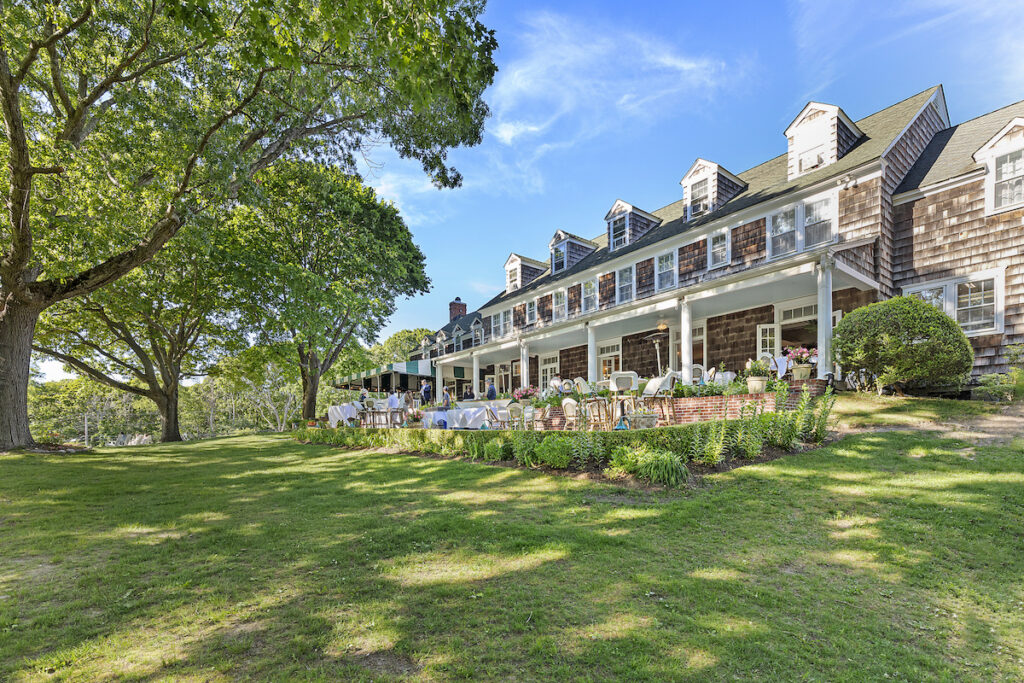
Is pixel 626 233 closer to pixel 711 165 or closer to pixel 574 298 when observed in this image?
pixel 574 298

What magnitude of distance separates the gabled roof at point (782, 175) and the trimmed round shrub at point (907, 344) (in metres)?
5.92

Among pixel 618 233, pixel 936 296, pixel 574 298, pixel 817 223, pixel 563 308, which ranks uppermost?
pixel 618 233

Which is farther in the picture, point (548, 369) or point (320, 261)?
point (548, 369)

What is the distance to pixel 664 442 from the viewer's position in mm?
6938

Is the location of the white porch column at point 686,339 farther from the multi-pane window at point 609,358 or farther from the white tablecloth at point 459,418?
the multi-pane window at point 609,358

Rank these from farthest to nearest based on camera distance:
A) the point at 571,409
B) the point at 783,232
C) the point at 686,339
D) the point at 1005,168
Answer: the point at 783,232 → the point at 686,339 → the point at 1005,168 → the point at 571,409

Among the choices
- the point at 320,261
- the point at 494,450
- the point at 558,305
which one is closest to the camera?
the point at 494,450

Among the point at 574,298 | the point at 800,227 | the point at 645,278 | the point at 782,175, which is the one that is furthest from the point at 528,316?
the point at 800,227

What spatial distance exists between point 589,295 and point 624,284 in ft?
6.54

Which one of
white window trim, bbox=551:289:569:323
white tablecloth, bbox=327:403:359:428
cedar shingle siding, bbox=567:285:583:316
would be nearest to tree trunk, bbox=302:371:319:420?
white tablecloth, bbox=327:403:359:428

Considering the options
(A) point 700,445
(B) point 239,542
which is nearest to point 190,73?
(B) point 239,542

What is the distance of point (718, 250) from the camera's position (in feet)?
53.2

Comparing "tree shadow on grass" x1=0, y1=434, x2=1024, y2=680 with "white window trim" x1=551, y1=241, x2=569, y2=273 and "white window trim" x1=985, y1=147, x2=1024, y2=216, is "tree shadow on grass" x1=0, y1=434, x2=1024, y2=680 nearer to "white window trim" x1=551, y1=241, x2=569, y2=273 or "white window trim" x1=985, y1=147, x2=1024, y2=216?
"white window trim" x1=985, y1=147, x2=1024, y2=216

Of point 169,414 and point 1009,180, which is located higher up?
point 1009,180
